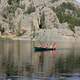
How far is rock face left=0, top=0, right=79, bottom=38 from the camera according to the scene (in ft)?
194

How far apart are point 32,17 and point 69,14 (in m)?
10.6

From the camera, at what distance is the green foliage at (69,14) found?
6431cm

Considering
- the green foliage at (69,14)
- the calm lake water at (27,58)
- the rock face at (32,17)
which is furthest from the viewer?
the green foliage at (69,14)

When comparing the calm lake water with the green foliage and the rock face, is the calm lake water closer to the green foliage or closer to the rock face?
the rock face

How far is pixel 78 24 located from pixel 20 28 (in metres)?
11.3

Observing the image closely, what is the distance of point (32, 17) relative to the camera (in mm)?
59312

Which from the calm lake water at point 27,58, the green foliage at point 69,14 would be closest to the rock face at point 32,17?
the green foliage at point 69,14

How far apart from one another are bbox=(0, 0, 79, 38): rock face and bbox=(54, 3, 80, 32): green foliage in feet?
2.77

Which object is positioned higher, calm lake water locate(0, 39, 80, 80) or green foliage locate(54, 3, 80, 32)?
green foliage locate(54, 3, 80, 32)

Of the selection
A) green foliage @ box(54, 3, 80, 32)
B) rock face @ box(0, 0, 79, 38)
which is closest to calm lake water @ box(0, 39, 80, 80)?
rock face @ box(0, 0, 79, 38)

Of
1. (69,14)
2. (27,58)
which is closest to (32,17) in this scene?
(69,14)

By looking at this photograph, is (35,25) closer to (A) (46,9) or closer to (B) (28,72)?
(A) (46,9)

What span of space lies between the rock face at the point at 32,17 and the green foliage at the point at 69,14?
0.84 meters

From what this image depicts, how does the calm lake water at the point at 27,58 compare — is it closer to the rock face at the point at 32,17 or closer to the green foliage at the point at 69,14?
the rock face at the point at 32,17
